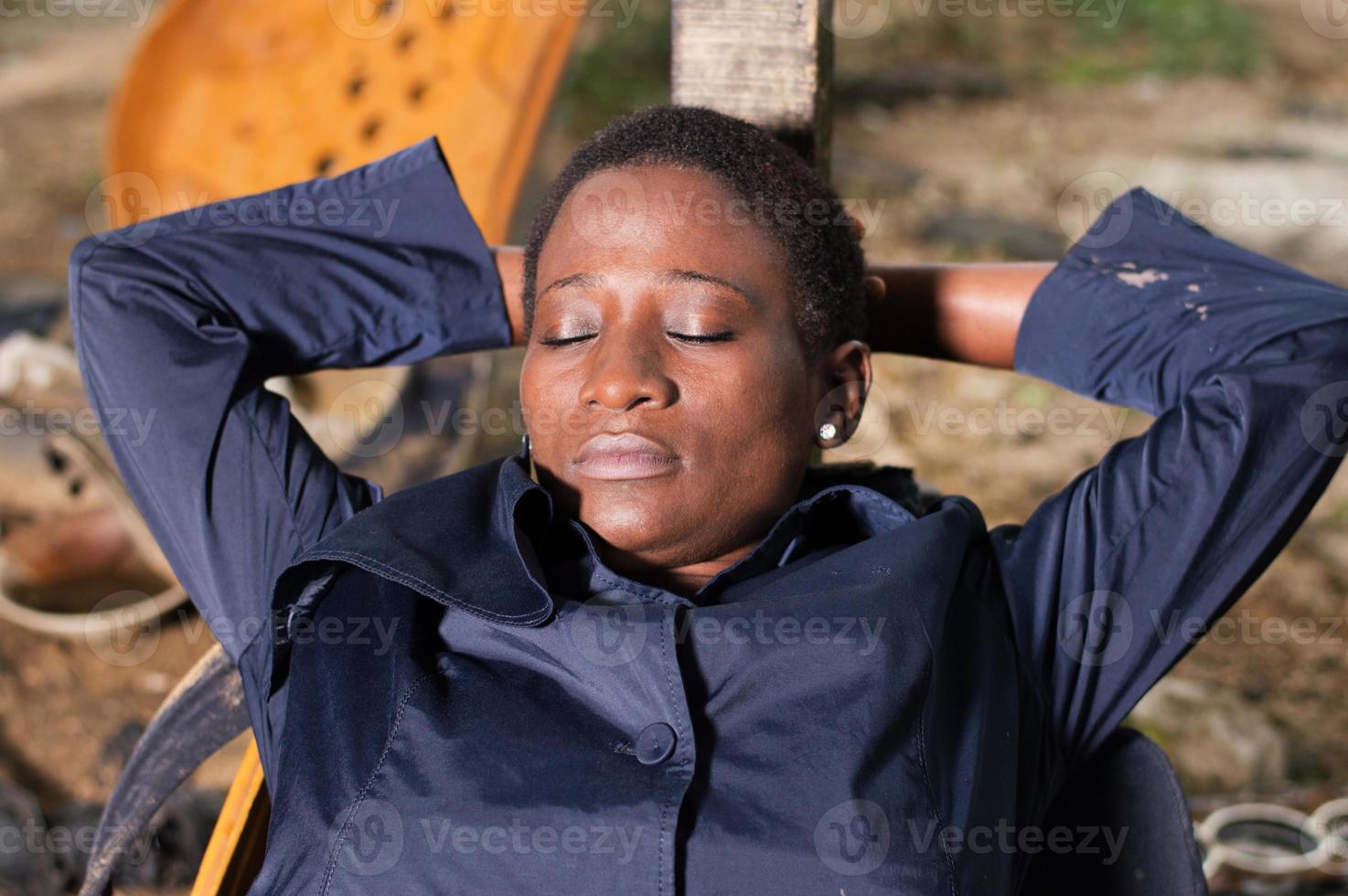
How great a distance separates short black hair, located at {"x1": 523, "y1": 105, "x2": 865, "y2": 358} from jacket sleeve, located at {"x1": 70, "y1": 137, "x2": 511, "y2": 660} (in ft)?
0.76

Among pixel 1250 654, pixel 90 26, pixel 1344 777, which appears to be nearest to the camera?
pixel 1344 777

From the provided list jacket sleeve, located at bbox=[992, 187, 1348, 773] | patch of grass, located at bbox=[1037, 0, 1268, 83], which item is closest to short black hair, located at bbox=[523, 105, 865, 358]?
jacket sleeve, located at bbox=[992, 187, 1348, 773]

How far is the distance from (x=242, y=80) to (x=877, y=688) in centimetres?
333

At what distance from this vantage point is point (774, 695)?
56.6 inches

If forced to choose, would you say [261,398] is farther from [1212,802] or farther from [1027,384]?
[1027,384]

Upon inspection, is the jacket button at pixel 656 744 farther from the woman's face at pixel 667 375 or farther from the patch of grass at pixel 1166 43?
the patch of grass at pixel 1166 43

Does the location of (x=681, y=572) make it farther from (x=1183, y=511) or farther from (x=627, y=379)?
(x=1183, y=511)

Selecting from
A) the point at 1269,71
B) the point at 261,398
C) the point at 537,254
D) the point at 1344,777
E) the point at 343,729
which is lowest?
the point at 1344,777

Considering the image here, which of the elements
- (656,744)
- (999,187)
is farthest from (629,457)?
(999,187)

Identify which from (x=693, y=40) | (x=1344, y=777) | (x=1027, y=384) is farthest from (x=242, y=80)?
(x=1344, y=777)

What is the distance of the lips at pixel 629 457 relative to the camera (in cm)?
158

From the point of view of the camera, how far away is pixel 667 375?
5.25 ft

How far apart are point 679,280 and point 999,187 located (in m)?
4.56

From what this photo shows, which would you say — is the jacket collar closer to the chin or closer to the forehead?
the chin
